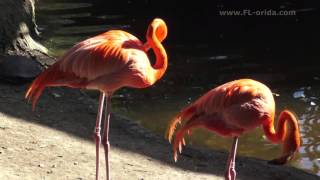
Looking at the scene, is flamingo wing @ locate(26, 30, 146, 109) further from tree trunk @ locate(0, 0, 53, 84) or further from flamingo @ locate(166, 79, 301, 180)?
tree trunk @ locate(0, 0, 53, 84)

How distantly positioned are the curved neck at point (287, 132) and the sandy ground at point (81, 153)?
978 mm

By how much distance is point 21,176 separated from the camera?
4.74 m

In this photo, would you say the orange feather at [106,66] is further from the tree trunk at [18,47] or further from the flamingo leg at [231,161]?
the tree trunk at [18,47]

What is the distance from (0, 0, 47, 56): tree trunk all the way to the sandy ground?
1193mm

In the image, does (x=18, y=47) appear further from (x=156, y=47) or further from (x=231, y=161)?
(x=231, y=161)

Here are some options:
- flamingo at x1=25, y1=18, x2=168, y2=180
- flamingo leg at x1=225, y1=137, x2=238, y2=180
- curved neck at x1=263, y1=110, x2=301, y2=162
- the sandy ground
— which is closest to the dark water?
the sandy ground

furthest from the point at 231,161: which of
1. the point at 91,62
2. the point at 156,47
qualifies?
the point at 91,62

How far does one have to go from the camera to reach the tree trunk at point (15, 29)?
25.0 feet

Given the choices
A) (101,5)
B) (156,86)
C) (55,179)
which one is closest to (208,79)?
(156,86)

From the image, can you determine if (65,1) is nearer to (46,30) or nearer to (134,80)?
(46,30)

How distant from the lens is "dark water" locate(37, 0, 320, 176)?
Answer: 6.46 m

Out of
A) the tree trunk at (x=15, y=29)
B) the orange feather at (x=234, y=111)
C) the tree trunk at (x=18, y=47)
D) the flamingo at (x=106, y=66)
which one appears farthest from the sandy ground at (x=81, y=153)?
the tree trunk at (x=15, y=29)

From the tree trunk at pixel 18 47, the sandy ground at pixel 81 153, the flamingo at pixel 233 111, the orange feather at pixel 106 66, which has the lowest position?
the sandy ground at pixel 81 153

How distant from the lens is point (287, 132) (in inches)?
172
